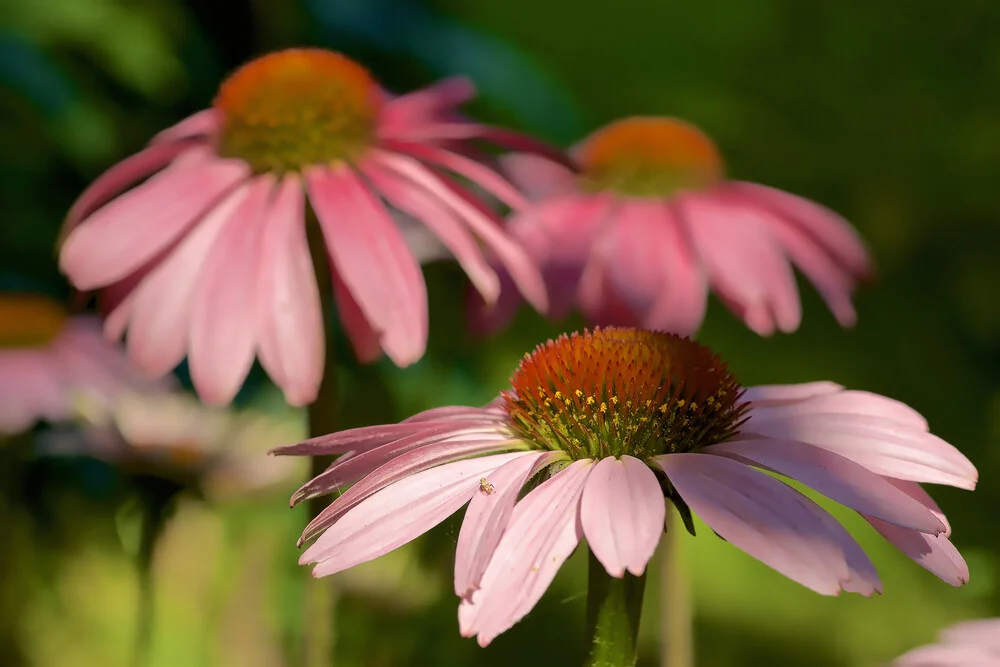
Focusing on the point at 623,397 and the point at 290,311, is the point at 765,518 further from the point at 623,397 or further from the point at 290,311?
the point at 290,311

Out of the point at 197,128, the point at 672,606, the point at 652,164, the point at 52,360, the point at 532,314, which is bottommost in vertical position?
the point at 532,314

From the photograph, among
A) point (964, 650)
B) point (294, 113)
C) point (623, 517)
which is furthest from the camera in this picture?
point (294, 113)

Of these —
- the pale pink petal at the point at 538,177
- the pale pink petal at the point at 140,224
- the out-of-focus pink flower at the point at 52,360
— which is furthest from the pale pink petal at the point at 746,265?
the out-of-focus pink flower at the point at 52,360

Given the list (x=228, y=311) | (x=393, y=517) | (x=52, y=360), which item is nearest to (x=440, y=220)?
(x=228, y=311)

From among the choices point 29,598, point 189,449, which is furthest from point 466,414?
point 29,598

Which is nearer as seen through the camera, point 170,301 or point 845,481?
point 845,481

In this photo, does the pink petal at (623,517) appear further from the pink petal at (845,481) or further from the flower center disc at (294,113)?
the flower center disc at (294,113)

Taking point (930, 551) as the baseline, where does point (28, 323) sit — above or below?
below

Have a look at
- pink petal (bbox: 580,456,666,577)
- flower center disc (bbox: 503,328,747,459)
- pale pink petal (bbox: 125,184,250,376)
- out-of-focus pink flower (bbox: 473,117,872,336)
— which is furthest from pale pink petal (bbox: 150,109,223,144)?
pink petal (bbox: 580,456,666,577)
